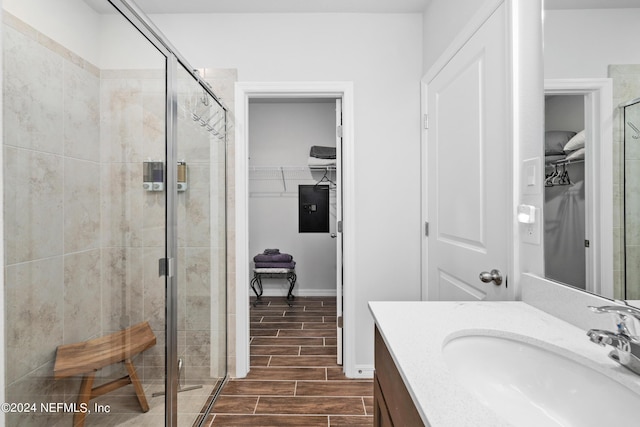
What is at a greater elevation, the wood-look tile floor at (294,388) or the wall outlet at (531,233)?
the wall outlet at (531,233)

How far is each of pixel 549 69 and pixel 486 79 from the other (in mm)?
365

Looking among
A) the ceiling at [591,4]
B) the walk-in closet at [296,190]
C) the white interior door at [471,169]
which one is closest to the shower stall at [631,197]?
the ceiling at [591,4]

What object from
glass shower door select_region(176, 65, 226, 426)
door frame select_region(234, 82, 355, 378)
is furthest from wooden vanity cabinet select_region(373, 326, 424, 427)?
door frame select_region(234, 82, 355, 378)

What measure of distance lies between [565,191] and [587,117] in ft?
0.77

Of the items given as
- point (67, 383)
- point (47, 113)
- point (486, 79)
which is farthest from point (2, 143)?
point (486, 79)

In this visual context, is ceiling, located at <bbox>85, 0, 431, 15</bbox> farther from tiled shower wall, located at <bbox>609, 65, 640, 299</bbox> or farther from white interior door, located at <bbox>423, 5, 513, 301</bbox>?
tiled shower wall, located at <bbox>609, 65, 640, 299</bbox>

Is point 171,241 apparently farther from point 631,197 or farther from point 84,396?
point 631,197

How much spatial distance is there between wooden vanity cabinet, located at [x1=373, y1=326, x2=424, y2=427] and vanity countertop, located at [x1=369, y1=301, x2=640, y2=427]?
0.23 feet

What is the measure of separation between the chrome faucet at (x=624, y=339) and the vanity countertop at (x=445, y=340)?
2cm

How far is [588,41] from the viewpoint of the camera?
3.20ft

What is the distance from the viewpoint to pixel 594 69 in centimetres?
92

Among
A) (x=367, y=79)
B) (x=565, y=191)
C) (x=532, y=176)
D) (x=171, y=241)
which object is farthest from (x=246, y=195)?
(x=565, y=191)

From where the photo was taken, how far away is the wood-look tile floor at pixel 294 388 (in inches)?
74.0

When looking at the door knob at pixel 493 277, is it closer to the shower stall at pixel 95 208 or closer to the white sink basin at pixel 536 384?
the white sink basin at pixel 536 384
